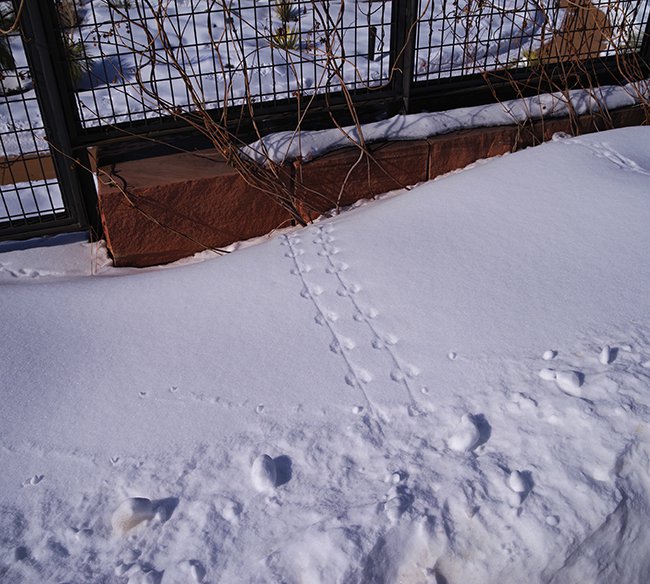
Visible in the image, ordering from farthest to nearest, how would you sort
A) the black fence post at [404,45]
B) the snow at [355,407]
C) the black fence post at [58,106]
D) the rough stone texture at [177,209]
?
the black fence post at [404,45] → the rough stone texture at [177,209] → the black fence post at [58,106] → the snow at [355,407]

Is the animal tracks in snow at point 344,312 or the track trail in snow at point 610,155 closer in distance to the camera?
the animal tracks in snow at point 344,312

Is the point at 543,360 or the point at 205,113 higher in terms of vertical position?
the point at 205,113

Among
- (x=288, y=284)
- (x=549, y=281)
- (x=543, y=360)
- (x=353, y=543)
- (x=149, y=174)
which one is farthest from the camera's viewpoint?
(x=149, y=174)

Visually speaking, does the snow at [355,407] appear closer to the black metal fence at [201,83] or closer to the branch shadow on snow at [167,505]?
the branch shadow on snow at [167,505]

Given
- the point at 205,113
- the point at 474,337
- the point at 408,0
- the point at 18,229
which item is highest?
the point at 408,0

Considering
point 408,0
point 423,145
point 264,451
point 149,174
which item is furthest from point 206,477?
point 408,0

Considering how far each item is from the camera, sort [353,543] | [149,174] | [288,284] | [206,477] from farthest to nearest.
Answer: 1. [149,174]
2. [288,284]
3. [206,477]
4. [353,543]

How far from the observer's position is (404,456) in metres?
1.73

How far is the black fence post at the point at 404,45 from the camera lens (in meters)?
3.14

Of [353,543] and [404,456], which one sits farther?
[404,456]

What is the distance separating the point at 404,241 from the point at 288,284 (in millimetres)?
485

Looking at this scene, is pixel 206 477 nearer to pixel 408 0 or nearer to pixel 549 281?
pixel 549 281

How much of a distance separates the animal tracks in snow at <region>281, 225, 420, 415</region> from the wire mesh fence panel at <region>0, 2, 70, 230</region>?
48.8 inches

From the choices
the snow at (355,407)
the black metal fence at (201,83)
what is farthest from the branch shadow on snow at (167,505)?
the black metal fence at (201,83)
